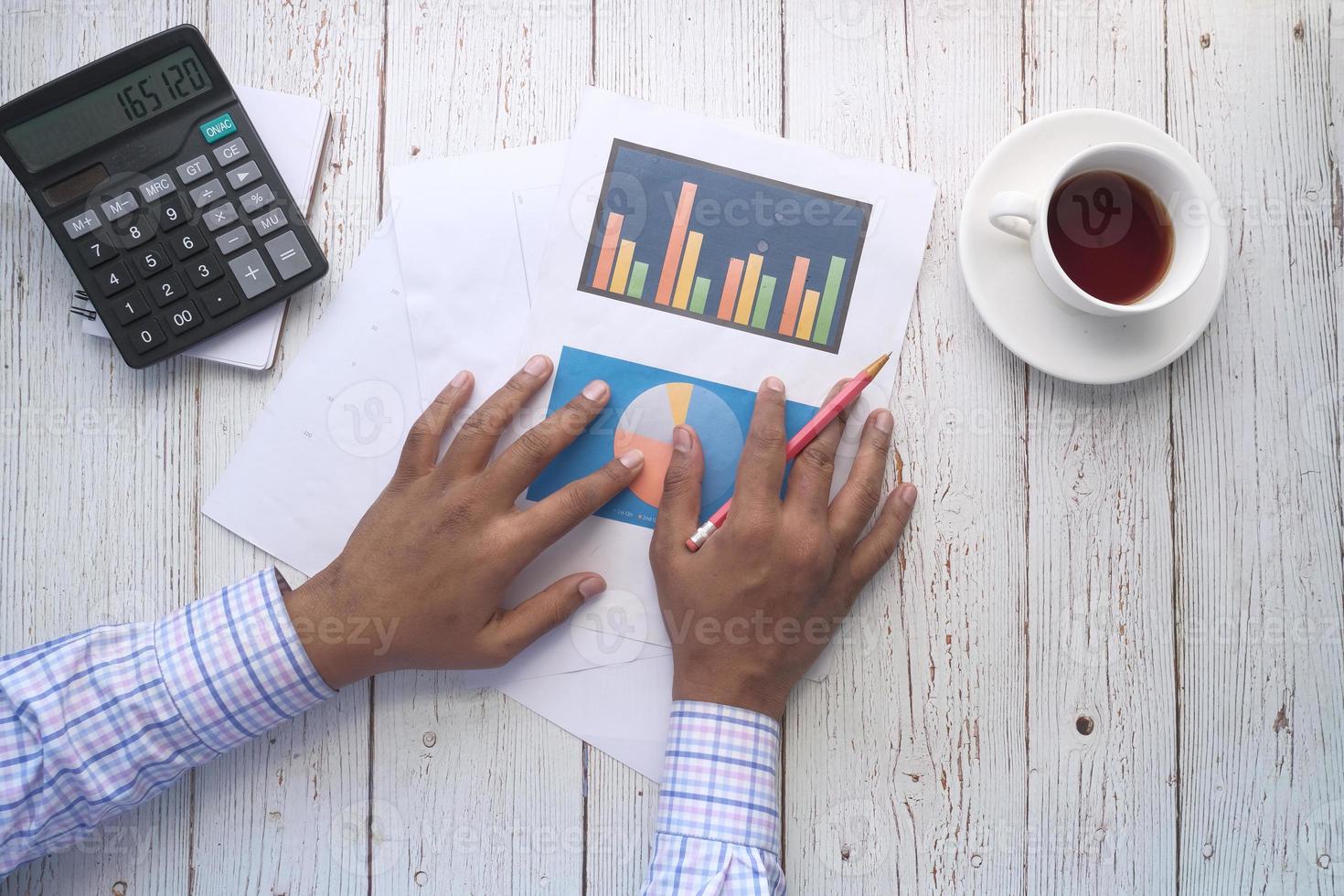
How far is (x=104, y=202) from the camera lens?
0.58 m

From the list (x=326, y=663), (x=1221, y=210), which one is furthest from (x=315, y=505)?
(x=1221, y=210)

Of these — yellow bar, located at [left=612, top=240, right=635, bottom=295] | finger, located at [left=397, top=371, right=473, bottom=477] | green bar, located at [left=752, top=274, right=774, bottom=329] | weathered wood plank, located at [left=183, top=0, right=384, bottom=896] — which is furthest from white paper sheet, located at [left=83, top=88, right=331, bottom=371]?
green bar, located at [left=752, top=274, right=774, bottom=329]

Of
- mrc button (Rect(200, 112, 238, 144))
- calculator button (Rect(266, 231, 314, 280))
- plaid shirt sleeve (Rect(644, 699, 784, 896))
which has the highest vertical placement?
mrc button (Rect(200, 112, 238, 144))

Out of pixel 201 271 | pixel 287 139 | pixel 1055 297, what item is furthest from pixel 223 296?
pixel 1055 297

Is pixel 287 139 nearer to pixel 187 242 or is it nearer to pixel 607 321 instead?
pixel 187 242

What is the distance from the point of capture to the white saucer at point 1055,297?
22.5 inches

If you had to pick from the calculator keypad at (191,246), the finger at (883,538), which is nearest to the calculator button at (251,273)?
the calculator keypad at (191,246)

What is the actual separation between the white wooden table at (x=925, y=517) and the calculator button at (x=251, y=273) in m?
0.03

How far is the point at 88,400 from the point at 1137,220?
2.43 feet

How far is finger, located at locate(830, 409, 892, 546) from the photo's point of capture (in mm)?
580

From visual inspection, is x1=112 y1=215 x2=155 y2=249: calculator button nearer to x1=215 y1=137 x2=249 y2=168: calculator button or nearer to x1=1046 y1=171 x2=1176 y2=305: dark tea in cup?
x1=215 y1=137 x2=249 y2=168: calculator button

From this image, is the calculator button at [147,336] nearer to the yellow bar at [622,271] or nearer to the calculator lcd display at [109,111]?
the calculator lcd display at [109,111]

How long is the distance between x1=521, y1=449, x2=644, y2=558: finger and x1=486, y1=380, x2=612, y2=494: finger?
0.02 metres

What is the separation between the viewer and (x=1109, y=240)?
56 cm
